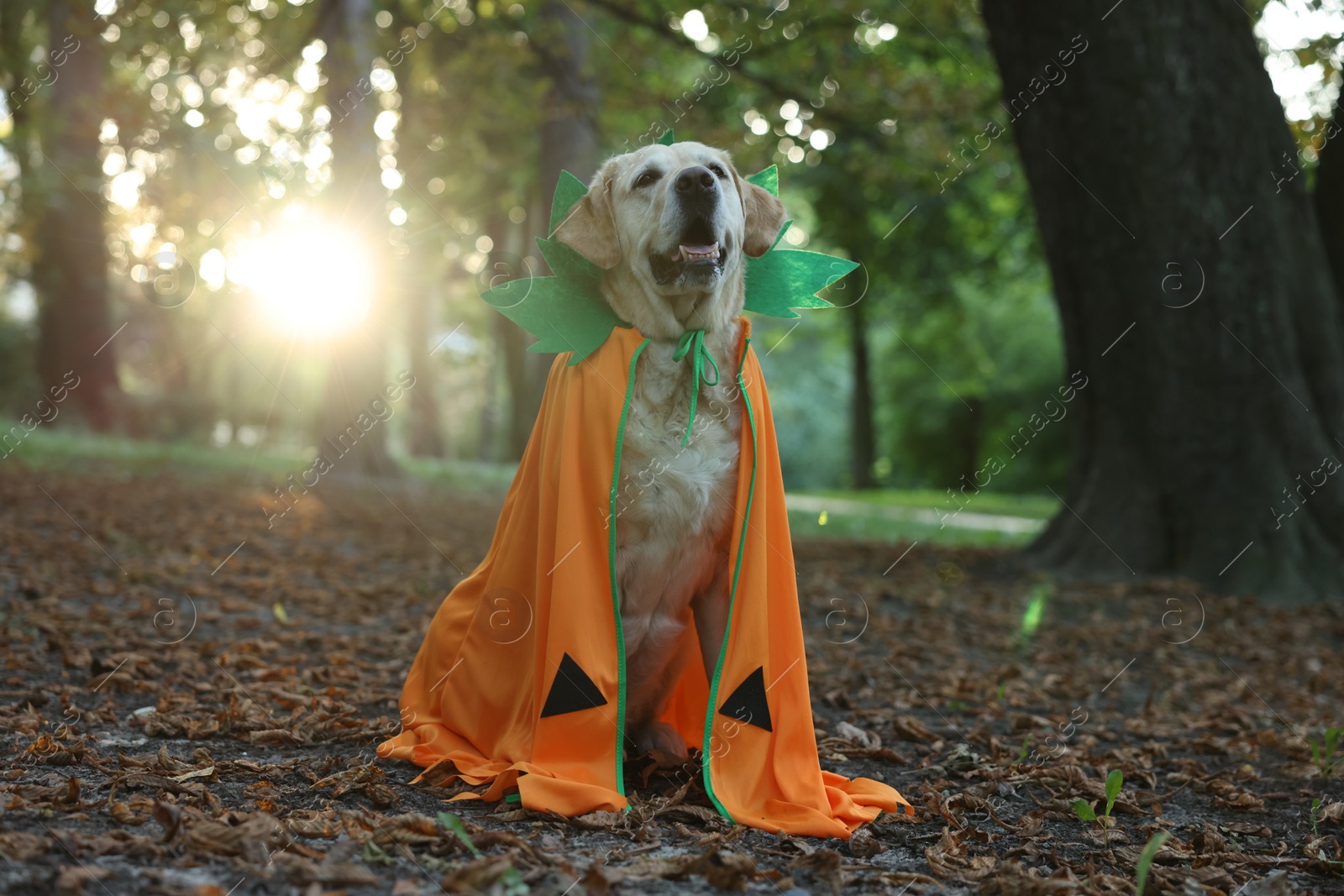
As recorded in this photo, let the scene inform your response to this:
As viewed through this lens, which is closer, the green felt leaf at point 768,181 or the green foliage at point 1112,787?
the green foliage at point 1112,787

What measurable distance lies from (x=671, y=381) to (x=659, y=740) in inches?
50.6

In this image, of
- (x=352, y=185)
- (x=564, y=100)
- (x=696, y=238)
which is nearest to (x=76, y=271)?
(x=352, y=185)

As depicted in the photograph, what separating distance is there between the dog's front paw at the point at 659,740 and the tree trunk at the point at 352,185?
29.5ft

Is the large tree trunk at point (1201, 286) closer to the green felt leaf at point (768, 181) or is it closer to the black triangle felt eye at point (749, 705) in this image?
the green felt leaf at point (768, 181)

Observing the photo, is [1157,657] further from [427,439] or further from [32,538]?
[427,439]

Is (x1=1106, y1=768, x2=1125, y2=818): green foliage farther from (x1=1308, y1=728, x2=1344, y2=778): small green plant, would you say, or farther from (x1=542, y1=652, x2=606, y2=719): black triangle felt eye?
(x1=542, y1=652, x2=606, y2=719): black triangle felt eye

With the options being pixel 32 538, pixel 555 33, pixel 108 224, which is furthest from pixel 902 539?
pixel 108 224

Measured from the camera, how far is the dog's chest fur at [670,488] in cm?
311

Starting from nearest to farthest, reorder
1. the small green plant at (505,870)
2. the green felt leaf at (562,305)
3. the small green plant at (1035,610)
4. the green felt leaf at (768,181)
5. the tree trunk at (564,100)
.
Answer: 1. the small green plant at (505,870)
2. the green felt leaf at (562,305)
3. the green felt leaf at (768,181)
4. the small green plant at (1035,610)
5. the tree trunk at (564,100)

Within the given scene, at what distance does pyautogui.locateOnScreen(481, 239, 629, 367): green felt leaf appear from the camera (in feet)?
10.6

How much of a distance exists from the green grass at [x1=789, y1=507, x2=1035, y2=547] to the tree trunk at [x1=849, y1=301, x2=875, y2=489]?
352 inches

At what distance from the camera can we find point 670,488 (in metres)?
3.10

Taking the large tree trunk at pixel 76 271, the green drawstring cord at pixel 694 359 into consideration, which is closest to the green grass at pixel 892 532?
the green drawstring cord at pixel 694 359

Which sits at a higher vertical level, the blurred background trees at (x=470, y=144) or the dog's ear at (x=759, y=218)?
the blurred background trees at (x=470, y=144)
